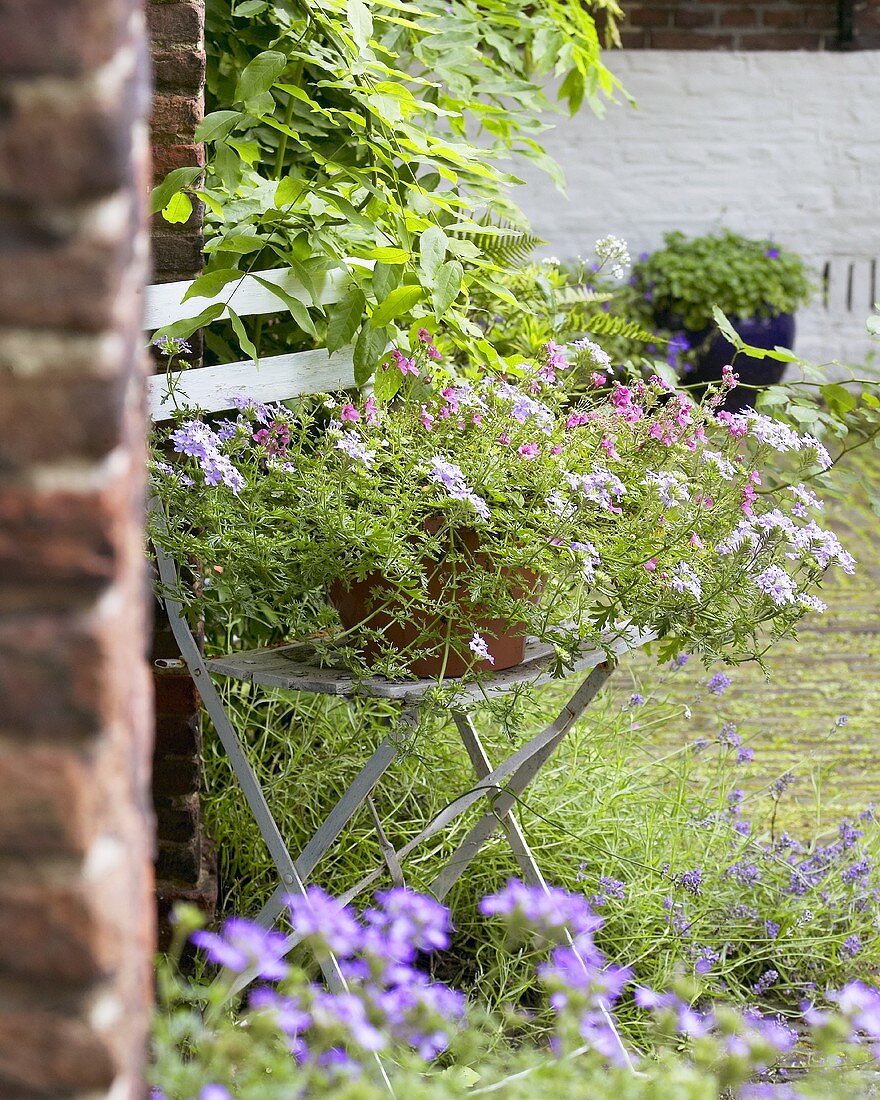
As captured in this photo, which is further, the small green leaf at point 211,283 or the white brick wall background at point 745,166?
the white brick wall background at point 745,166

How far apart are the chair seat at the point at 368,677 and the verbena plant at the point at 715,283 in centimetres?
534

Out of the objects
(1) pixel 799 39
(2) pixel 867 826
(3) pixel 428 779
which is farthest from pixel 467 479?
(1) pixel 799 39

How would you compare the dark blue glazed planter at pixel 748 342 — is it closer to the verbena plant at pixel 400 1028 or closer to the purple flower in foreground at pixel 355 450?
the purple flower in foreground at pixel 355 450

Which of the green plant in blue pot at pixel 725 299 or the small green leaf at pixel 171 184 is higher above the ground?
the small green leaf at pixel 171 184

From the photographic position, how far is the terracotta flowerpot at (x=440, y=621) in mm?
1851

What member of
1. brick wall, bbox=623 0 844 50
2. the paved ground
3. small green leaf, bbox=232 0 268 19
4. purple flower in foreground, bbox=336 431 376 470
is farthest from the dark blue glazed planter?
purple flower in foreground, bbox=336 431 376 470

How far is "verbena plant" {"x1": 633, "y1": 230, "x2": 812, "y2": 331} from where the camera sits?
7145 mm

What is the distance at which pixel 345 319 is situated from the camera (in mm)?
2059

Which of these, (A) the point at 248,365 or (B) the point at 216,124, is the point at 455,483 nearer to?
(A) the point at 248,365

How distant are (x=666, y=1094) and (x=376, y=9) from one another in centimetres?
262

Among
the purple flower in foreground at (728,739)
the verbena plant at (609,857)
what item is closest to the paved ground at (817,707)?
the purple flower in foreground at (728,739)

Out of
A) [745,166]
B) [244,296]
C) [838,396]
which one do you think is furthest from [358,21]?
[745,166]

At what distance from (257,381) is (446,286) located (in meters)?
0.41

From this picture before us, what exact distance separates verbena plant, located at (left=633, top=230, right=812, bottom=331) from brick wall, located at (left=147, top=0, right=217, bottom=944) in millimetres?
5233
